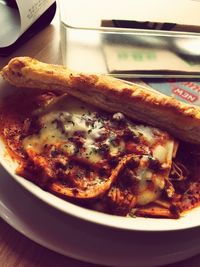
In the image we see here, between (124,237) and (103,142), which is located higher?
(103,142)

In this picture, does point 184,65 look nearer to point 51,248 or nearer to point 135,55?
point 135,55

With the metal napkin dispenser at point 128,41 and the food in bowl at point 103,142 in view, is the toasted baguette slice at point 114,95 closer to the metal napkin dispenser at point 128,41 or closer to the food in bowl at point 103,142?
the food in bowl at point 103,142

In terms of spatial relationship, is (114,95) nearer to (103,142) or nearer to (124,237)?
(103,142)

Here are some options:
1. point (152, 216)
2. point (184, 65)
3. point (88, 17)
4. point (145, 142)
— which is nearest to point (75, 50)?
point (88, 17)

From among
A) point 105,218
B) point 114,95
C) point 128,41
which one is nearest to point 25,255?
point 105,218

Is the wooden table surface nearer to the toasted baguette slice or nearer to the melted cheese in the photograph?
the melted cheese
